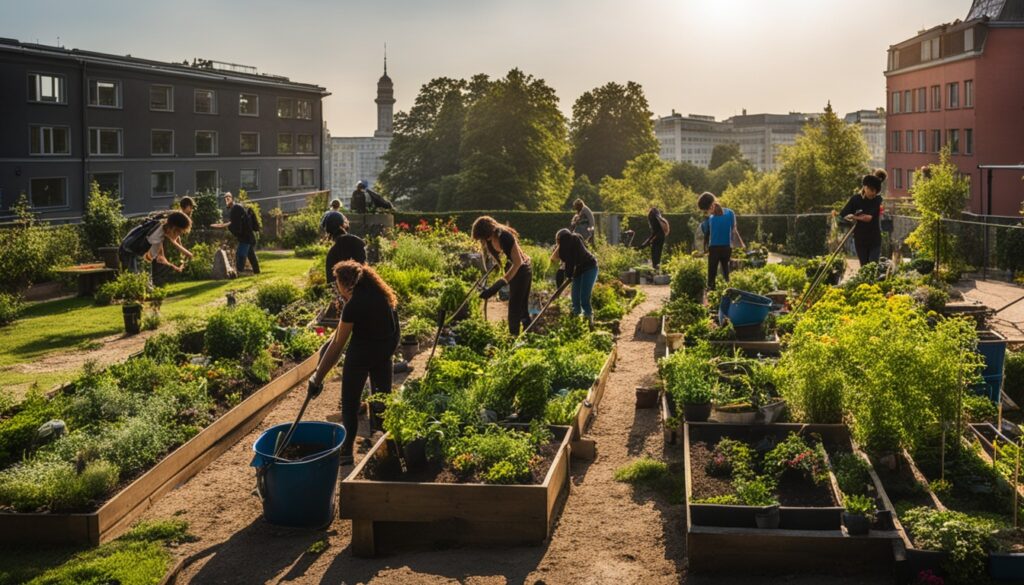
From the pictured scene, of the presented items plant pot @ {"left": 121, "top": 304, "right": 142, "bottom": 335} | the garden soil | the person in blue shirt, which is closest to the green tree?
the person in blue shirt

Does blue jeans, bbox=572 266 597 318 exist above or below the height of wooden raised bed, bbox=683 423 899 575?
above

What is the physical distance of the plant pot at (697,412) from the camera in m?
8.55

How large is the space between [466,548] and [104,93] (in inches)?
1777

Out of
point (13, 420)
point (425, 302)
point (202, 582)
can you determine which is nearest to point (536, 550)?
point (202, 582)

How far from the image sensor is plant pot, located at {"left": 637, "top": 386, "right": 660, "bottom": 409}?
1021 centimetres

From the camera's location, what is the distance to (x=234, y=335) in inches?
434

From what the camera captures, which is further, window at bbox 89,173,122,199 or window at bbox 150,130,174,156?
window at bbox 150,130,174,156

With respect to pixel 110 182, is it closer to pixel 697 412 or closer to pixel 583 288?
pixel 583 288

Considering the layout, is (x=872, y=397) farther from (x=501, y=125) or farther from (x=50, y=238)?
(x=501, y=125)

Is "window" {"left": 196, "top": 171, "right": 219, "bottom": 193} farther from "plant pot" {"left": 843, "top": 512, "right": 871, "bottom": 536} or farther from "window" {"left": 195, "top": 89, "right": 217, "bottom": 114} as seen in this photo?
"plant pot" {"left": 843, "top": 512, "right": 871, "bottom": 536}

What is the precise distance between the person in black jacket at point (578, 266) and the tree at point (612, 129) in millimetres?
66128

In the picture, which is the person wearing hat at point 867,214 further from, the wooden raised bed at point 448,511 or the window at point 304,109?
the window at point 304,109

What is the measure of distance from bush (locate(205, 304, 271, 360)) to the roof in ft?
115

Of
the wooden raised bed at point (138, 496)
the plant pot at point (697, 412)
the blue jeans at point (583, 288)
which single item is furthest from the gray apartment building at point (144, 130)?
the plant pot at point (697, 412)
